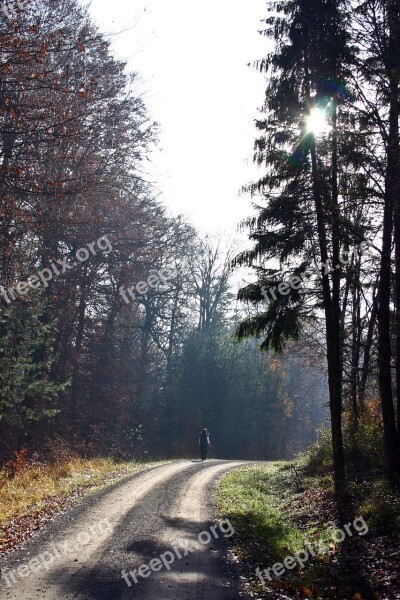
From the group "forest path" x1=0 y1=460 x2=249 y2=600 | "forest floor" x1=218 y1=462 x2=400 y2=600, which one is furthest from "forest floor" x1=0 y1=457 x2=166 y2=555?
"forest floor" x1=218 y1=462 x2=400 y2=600

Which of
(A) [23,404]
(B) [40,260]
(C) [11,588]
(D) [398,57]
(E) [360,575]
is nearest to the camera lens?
(C) [11,588]

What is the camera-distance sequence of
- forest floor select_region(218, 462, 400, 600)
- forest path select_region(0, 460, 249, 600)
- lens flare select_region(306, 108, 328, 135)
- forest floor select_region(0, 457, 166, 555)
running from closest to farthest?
forest path select_region(0, 460, 249, 600), forest floor select_region(218, 462, 400, 600), forest floor select_region(0, 457, 166, 555), lens flare select_region(306, 108, 328, 135)

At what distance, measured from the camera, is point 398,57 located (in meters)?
12.3

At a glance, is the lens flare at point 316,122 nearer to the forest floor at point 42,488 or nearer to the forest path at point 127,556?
the forest path at point 127,556

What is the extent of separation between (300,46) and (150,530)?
1324cm

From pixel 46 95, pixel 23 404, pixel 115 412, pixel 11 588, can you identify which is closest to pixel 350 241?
pixel 46 95

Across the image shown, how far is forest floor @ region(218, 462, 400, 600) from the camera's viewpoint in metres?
7.74

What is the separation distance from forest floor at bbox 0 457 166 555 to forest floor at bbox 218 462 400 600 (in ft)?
13.1

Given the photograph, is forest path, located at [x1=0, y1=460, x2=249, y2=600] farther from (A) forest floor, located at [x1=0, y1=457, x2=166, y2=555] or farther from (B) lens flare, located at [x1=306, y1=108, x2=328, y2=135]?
(B) lens flare, located at [x1=306, y1=108, x2=328, y2=135]

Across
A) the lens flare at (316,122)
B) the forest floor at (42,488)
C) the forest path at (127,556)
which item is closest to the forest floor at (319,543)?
the forest path at (127,556)

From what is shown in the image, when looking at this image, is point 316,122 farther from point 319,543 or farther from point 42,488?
point 42,488

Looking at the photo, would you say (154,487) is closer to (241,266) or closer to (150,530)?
(150,530)

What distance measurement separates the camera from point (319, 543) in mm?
10289

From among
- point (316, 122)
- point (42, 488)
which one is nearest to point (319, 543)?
point (42, 488)
